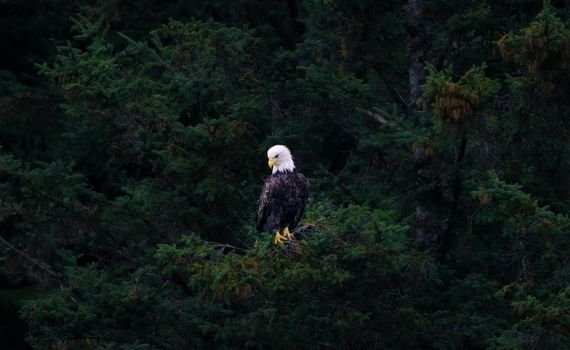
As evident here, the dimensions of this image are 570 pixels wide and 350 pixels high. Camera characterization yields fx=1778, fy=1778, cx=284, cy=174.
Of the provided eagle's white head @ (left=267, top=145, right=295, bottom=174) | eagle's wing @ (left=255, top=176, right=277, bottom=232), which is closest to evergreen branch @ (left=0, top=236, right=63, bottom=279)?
eagle's wing @ (left=255, top=176, right=277, bottom=232)

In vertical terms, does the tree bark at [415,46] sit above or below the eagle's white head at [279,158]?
above

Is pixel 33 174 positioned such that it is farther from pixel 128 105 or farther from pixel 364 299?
pixel 364 299

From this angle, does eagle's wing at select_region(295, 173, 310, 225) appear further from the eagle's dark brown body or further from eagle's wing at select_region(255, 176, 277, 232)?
eagle's wing at select_region(255, 176, 277, 232)

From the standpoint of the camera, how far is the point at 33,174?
51.4ft

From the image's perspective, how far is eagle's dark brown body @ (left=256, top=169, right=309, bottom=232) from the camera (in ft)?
47.5

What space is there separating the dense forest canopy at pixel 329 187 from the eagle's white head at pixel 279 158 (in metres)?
0.49

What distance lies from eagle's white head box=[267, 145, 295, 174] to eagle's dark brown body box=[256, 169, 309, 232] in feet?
0.14

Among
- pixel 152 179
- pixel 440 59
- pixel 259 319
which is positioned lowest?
pixel 259 319

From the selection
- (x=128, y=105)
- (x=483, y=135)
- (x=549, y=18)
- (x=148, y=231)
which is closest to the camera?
(x=549, y=18)

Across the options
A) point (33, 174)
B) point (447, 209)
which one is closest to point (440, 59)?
point (447, 209)

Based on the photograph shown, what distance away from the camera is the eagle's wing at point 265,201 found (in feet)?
47.8

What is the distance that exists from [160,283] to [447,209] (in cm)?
264

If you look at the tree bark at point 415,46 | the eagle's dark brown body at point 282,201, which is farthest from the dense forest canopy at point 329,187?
the eagle's dark brown body at point 282,201

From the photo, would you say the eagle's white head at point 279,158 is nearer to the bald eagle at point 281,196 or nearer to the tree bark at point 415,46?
the bald eagle at point 281,196
